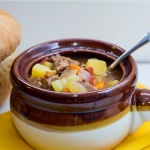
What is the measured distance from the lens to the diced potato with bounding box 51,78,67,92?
74cm

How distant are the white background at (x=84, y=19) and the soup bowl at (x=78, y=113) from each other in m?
0.35

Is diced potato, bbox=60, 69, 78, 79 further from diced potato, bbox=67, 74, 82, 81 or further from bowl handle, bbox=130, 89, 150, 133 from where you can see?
bowl handle, bbox=130, 89, 150, 133

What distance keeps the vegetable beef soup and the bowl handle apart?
0.05 metres

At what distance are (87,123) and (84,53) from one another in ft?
0.73

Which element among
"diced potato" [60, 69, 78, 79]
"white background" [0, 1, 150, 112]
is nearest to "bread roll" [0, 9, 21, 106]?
"diced potato" [60, 69, 78, 79]

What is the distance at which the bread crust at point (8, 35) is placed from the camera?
2.66 feet

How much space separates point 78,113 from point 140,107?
144mm

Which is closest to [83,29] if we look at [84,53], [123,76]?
[84,53]

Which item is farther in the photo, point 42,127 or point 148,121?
point 148,121

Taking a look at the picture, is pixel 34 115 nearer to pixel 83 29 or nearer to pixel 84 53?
pixel 84 53

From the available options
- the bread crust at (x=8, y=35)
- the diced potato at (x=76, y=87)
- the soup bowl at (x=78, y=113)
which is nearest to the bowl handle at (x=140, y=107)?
the soup bowl at (x=78, y=113)

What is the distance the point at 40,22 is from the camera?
1163 millimetres

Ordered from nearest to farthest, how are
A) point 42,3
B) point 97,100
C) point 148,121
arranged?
1. point 97,100
2. point 148,121
3. point 42,3

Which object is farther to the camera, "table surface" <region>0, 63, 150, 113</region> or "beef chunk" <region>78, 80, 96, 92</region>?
"table surface" <region>0, 63, 150, 113</region>
